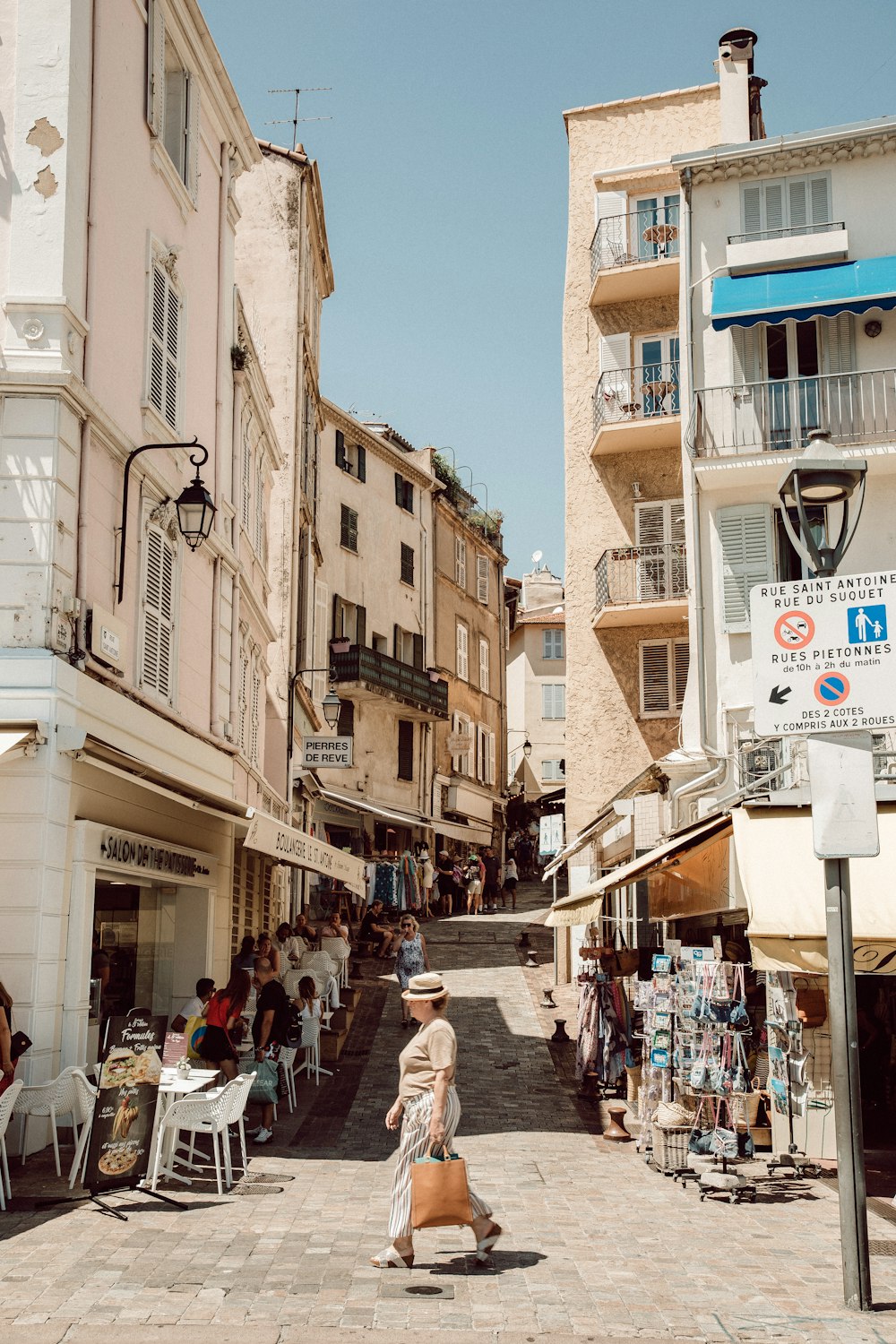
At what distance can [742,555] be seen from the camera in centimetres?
1981

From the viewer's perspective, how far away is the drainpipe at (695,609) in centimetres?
1945

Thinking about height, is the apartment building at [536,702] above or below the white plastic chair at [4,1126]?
above

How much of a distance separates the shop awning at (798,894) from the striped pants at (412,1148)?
2.83 meters

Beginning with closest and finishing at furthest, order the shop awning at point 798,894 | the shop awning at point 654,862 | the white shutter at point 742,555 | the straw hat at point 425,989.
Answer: the straw hat at point 425,989 → the shop awning at point 798,894 → the shop awning at point 654,862 → the white shutter at point 742,555

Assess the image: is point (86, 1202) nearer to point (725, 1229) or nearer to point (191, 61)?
point (725, 1229)

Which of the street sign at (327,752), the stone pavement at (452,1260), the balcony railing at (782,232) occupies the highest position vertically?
the balcony railing at (782,232)

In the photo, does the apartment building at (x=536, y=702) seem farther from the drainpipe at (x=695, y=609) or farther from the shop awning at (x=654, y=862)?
the shop awning at (x=654, y=862)

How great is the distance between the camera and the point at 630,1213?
9.88 meters

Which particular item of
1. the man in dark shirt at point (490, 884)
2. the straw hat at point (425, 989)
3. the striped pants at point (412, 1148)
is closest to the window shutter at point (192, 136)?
the straw hat at point (425, 989)

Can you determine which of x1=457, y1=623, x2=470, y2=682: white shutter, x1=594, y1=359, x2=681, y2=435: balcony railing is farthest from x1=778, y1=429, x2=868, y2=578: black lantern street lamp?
x1=457, y1=623, x2=470, y2=682: white shutter

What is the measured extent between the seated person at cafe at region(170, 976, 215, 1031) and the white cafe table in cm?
120

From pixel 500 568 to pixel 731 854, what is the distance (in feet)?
121

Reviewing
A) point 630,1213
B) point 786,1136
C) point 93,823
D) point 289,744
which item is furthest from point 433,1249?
point 289,744

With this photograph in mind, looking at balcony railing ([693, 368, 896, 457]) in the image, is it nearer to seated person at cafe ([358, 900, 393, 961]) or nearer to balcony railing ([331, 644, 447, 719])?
seated person at cafe ([358, 900, 393, 961])
